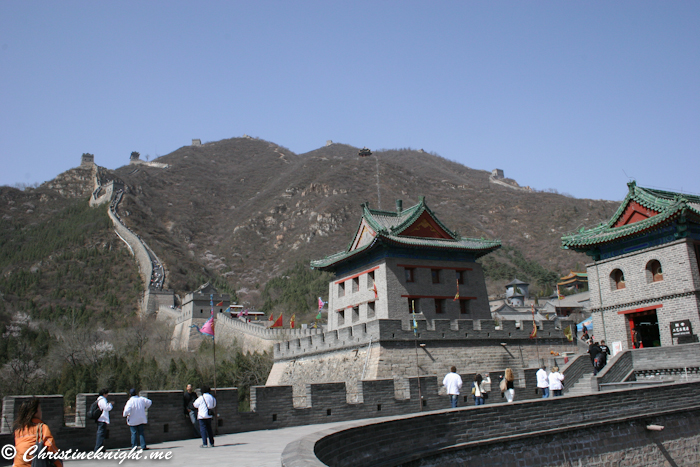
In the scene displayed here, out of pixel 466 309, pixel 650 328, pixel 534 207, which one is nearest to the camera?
pixel 650 328

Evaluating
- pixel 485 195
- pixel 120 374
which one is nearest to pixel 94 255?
pixel 120 374

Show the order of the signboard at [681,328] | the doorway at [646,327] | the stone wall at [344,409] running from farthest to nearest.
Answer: the doorway at [646,327]
the signboard at [681,328]
the stone wall at [344,409]

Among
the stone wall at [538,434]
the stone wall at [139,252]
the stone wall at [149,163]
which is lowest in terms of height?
the stone wall at [538,434]

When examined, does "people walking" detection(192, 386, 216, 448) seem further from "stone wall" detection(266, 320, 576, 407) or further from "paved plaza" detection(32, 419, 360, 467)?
"stone wall" detection(266, 320, 576, 407)

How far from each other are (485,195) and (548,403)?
11183 centimetres

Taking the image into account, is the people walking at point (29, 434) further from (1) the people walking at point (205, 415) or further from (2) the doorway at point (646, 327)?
(2) the doorway at point (646, 327)

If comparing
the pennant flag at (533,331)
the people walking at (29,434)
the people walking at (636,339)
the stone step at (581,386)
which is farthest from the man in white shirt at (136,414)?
the people walking at (636,339)

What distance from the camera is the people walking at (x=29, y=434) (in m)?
6.02

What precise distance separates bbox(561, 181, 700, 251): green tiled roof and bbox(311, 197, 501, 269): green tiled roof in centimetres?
488

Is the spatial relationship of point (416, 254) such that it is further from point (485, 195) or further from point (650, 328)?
point (485, 195)

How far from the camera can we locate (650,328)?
22344 millimetres

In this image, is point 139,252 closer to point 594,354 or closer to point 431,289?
point 431,289

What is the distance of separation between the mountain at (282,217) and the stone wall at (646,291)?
5157 cm

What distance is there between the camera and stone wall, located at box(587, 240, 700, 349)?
65.0 ft
